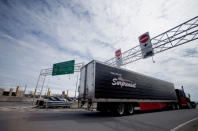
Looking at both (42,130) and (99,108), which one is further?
(99,108)

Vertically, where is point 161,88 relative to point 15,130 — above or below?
above

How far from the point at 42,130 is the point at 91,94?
348cm

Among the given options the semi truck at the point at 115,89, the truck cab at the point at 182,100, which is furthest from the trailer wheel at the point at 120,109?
the truck cab at the point at 182,100

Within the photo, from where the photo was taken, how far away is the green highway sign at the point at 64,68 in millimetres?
16112

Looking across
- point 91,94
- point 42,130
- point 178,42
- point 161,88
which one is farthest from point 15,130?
point 161,88

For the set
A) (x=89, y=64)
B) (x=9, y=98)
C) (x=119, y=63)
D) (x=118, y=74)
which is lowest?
(x=9, y=98)

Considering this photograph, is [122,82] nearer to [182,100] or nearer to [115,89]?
[115,89]

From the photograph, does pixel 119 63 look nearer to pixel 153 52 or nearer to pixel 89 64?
pixel 153 52

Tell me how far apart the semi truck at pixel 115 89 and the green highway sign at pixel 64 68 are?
8020mm

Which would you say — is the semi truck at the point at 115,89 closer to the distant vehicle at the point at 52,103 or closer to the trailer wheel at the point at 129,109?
the trailer wheel at the point at 129,109

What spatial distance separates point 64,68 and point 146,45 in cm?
1320

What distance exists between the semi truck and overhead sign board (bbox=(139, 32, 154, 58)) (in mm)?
2361

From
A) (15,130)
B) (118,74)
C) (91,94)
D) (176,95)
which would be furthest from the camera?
(176,95)

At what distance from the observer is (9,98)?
2055cm
